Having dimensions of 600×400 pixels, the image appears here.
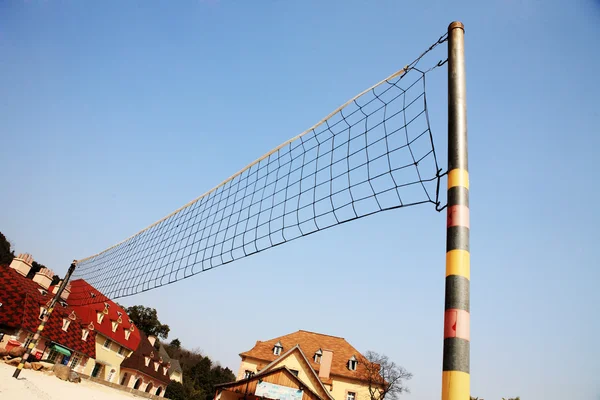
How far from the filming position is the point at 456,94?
284 cm

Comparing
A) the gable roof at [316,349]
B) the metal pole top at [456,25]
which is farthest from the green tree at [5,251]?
the metal pole top at [456,25]

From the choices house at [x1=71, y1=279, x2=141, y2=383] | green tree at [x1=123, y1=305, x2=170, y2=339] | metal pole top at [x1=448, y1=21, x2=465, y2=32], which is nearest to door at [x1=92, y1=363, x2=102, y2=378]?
house at [x1=71, y1=279, x2=141, y2=383]

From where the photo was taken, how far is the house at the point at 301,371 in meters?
19.6

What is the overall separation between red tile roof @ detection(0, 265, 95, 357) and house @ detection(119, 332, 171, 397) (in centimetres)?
553

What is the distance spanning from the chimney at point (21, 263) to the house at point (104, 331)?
376 cm

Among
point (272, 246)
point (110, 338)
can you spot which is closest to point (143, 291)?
point (272, 246)

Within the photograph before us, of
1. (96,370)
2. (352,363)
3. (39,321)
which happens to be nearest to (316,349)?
(352,363)

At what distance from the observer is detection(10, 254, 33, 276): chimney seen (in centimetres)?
2425

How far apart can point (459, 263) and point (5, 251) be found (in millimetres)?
57321

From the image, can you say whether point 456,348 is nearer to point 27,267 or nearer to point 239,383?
point 239,383

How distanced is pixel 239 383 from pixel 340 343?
46.8 feet

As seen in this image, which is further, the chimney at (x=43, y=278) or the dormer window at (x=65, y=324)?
the chimney at (x=43, y=278)

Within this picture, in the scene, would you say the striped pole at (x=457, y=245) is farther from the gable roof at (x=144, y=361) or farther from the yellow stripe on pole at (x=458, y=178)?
the gable roof at (x=144, y=361)

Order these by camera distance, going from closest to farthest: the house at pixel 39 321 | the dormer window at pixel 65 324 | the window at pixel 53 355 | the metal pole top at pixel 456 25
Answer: the metal pole top at pixel 456 25
the house at pixel 39 321
the window at pixel 53 355
the dormer window at pixel 65 324
